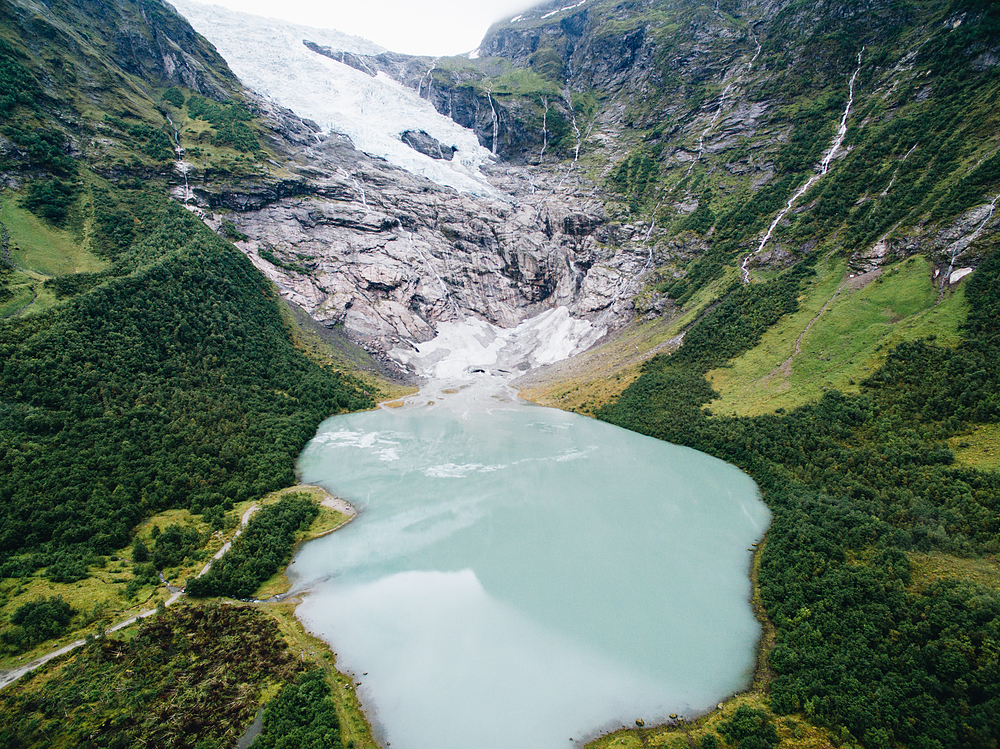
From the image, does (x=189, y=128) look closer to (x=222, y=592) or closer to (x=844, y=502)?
(x=222, y=592)

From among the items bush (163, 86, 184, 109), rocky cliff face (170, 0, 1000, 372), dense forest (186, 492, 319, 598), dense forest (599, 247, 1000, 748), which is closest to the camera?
dense forest (599, 247, 1000, 748)

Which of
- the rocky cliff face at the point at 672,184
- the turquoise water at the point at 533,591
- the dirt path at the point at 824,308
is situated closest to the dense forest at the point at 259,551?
the turquoise water at the point at 533,591

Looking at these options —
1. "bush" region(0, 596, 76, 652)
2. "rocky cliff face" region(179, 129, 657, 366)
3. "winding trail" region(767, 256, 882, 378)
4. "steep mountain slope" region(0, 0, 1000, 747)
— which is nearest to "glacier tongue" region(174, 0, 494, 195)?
"steep mountain slope" region(0, 0, 1000, 747)

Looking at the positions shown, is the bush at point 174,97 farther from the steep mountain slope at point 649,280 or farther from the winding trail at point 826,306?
the winding trail at point 826,306

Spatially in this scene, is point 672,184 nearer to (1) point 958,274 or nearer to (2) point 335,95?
(1) point 958,274

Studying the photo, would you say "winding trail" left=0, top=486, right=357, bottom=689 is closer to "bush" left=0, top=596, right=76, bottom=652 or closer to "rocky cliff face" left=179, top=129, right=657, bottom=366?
"bush" left=0, top=596, right=76, bottom=652
